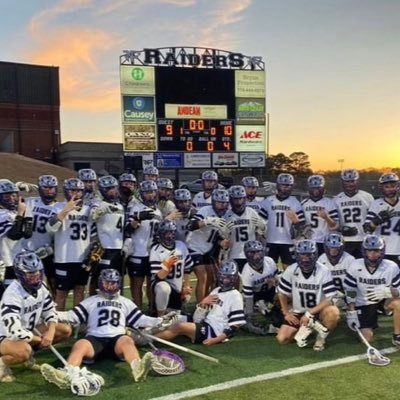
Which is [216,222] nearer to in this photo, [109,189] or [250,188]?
[250,188]

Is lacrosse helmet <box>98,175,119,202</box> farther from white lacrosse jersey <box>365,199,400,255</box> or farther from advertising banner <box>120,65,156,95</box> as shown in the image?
advertising banner <box>120,65,156,95</box>

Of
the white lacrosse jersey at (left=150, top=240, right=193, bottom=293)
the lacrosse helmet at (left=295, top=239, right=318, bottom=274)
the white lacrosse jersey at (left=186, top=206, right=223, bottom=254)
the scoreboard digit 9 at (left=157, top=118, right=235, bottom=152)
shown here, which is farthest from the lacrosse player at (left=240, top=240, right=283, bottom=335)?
the scoreboard digit 9 at (left=157, top=118, right=235, bottom=152)

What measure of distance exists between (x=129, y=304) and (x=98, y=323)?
0.38 metres

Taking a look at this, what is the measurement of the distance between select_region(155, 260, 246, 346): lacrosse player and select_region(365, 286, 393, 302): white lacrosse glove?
148cm

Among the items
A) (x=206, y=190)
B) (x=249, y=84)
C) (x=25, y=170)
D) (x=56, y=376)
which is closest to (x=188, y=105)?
(x=249, y=84)

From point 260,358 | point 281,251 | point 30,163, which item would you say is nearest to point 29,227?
point 260,358

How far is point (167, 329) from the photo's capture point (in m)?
5.79

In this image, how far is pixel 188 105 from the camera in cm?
2036

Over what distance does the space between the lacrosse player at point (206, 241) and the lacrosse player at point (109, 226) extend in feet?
3.29

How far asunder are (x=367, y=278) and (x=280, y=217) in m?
1.75

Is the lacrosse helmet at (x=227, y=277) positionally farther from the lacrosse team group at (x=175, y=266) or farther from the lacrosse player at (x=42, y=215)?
the lacrosse player at (x=42, y=215)

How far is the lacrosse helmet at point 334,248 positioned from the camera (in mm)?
6355

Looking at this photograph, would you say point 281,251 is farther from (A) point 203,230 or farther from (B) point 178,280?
(B) point 178,280

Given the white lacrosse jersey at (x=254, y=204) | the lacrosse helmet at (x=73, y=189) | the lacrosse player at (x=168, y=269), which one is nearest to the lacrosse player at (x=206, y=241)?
the lacrosse player at (x=168, y=269)
